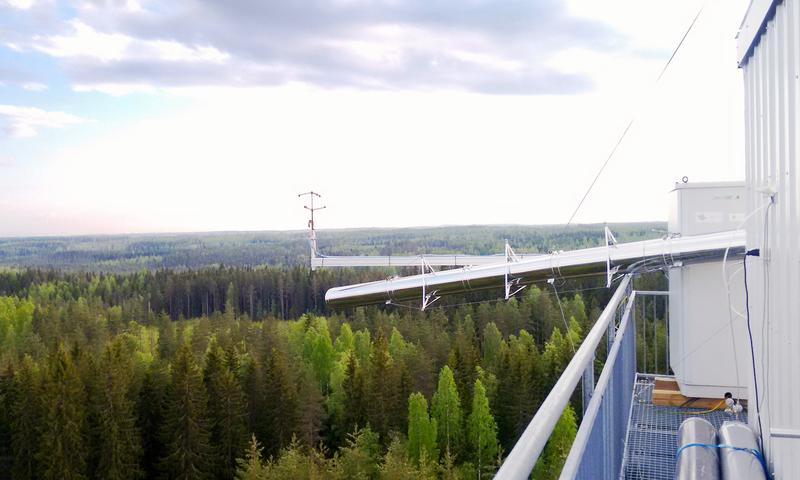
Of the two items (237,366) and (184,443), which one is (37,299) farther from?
(184,443)

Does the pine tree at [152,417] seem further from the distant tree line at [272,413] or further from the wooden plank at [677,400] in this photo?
the wooden plank at [677,400]

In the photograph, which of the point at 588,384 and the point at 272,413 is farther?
the point at 272,413

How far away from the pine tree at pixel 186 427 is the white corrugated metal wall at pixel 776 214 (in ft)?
108

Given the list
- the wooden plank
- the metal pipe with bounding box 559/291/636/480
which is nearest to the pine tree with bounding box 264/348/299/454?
the wooden plank

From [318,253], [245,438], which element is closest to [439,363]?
[245,438]

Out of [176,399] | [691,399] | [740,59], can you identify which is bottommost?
[176,399]

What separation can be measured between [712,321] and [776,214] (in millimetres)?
3382

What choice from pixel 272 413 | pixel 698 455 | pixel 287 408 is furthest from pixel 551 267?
pixel 272 413

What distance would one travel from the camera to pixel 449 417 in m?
34.5

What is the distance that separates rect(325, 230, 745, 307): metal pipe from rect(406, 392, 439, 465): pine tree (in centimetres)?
2203

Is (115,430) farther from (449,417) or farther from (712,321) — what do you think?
(712,321)

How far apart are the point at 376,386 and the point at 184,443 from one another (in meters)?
9.61

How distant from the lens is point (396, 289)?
10922 millimetres

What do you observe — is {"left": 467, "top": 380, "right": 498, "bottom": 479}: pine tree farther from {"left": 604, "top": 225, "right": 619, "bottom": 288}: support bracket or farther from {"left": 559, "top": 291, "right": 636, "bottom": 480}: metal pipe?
{"left": 559, "top": 291, "right": 636, "bottom": 480}: metal pipe
